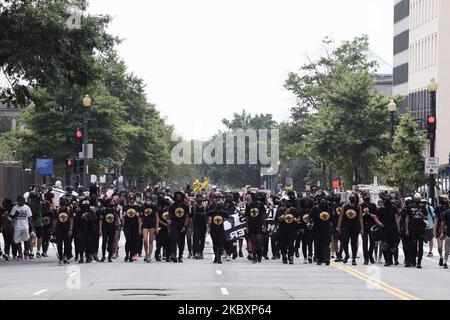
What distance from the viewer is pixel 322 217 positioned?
Answer: 32.1 m

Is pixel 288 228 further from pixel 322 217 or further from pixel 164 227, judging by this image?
pixel 164 227

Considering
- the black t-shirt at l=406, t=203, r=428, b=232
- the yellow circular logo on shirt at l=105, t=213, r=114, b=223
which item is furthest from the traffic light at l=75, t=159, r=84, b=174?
the black t-shirt at l=406, t=203, r=428, b=232

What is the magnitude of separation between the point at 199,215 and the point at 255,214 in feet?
5.05

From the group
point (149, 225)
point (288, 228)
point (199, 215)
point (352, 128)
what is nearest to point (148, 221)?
point (149, 225)

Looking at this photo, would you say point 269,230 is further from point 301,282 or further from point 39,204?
point 301,282

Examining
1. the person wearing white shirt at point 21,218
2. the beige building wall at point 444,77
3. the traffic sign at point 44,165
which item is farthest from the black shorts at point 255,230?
the beige building wall at point 444,77

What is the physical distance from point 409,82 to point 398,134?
4084 centimetres

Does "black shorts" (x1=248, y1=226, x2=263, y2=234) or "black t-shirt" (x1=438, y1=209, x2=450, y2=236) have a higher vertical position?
"black t-shirt" (x1=438, y1=209, x2=450, y2=236)

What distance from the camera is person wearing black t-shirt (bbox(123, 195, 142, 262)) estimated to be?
110 feet

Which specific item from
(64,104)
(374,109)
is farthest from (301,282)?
(374,109)

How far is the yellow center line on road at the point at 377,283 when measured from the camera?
2152 centimetres

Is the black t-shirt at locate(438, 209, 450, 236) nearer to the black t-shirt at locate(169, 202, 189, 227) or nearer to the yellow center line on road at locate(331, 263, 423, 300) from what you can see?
the yellow center line on road at locate(331, 263, 423, 300)

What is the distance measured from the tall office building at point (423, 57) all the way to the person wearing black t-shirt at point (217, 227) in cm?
5980

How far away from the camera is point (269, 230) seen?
3700cm
